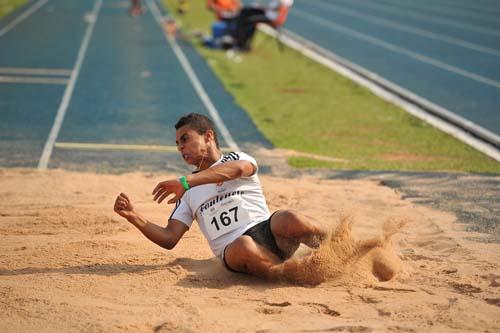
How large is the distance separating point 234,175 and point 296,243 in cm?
58

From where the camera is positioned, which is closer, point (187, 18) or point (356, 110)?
point (356, 110)

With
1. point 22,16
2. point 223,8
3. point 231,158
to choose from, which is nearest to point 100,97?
point 223,8

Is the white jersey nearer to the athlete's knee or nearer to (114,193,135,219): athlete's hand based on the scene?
the athlete's knee

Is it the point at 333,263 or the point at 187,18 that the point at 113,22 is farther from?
the point at 333,263

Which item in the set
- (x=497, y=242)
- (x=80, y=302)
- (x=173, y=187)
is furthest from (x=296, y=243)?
(x=497, y=242)

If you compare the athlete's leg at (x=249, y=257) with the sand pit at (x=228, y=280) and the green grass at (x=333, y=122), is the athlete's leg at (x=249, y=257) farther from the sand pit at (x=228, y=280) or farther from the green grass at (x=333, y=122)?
the green grass at (x=333, y=122)

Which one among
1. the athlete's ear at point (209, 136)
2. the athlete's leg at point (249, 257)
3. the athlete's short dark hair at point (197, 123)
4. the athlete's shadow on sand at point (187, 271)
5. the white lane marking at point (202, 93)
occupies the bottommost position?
the white lane marking at point (202, 93)

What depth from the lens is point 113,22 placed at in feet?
87.2

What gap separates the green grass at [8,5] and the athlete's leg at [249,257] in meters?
23.1

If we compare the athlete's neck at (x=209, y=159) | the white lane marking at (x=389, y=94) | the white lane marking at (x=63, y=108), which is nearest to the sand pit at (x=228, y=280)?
the athlete's neck at (x=209, y=159)

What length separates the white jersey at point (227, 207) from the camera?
5520 mm

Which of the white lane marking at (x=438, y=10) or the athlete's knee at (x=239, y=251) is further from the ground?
the athlete's knee at (x=239, y=251)

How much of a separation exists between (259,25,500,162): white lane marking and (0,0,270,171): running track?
2.61 meters

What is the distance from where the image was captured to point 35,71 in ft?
54.5
